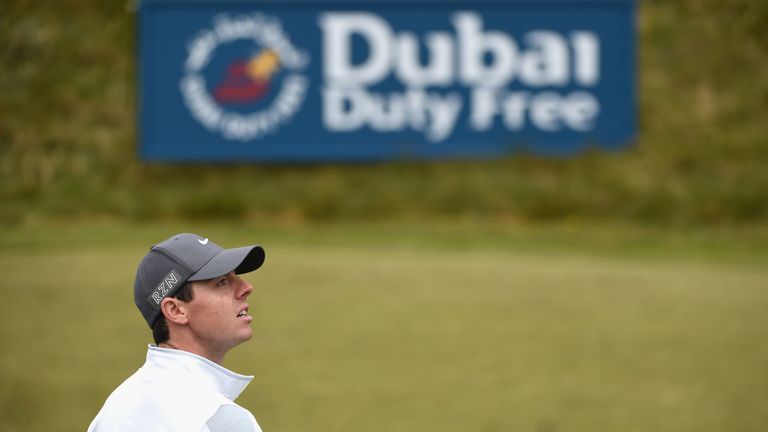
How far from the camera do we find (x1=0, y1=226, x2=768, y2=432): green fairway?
27.5 feet

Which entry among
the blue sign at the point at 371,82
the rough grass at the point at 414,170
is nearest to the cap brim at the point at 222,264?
the rough grass at the point at 414,170

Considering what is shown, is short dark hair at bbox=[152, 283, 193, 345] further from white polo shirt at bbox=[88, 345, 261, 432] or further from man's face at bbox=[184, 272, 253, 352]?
white polo shirt at bbox=[88, 345, 261, 432]

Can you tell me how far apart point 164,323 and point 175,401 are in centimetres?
27

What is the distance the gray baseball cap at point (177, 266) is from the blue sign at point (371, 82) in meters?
14.2

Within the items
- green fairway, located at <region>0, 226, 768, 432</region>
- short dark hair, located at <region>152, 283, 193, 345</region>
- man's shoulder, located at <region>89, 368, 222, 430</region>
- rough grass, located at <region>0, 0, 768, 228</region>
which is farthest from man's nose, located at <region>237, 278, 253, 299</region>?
rough grass, located at <region>0, 0, 768, 228</region>

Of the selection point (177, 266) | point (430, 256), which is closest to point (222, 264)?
point (177, 266)

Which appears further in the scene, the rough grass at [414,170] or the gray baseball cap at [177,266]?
the rough grass at [414,170]

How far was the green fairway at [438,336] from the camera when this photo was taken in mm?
8383

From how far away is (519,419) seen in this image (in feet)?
27.0

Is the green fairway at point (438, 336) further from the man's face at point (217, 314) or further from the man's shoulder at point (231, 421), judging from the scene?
the man's shoulder at point (231, 421)

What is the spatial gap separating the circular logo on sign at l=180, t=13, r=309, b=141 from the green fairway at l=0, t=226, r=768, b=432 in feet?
11.1

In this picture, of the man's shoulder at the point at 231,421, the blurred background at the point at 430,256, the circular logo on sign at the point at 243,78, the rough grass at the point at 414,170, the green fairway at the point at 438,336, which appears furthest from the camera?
the circular logo on sign at the point at 243,78

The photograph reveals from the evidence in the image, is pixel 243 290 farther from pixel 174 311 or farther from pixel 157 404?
pixel 157 404

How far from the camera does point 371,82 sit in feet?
55.4
